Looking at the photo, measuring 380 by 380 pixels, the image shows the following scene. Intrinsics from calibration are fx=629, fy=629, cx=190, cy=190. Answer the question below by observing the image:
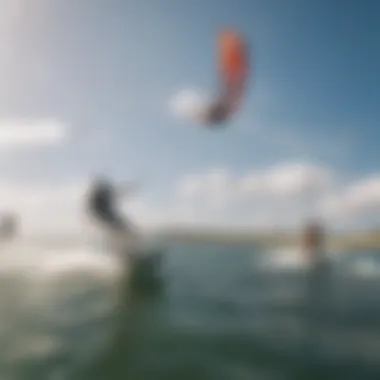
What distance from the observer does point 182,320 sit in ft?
9.02

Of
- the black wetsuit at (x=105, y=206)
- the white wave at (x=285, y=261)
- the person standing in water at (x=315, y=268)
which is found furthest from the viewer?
the white wave at (x=285, y=261)

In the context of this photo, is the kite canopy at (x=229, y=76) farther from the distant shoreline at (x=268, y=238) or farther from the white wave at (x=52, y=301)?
the white wave at (x=52, y=301)

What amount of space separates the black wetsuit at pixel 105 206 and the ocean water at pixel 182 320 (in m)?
0.18

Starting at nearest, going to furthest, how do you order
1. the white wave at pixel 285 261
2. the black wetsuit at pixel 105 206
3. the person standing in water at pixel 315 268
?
1. the black wetsuit at pixel 105 206
2. the person standing in water at pixel 315 268
3. the white wave at pixel 285 261

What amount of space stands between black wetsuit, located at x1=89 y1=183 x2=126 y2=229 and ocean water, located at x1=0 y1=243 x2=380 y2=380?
18 centimetres

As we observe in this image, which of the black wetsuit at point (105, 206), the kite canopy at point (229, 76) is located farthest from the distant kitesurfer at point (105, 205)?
the kite canopy at point (229, 76)

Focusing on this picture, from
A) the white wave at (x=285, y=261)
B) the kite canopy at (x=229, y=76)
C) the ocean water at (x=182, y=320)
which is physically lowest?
the ocean water at (x=182, y=320)

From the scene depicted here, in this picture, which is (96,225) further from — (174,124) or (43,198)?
(174,124)

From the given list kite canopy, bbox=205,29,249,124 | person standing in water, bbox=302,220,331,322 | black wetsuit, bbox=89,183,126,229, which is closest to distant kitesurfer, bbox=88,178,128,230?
black wetsuit, bbox=89,183,126,229

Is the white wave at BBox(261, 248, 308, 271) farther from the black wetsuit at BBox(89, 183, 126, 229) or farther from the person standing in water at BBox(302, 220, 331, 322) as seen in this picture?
the black wetsuit at BBox(89, 183, 126, 229)

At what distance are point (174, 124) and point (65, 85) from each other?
49 centimetres

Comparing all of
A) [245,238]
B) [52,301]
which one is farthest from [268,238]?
[52,301]

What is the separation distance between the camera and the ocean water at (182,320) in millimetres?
2678

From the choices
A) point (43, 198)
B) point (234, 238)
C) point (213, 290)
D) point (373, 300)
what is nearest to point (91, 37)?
point (43, 198)
